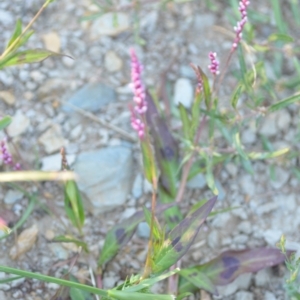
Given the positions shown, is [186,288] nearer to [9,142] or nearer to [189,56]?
[9,142]

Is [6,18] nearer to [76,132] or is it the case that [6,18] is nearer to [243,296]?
[76,132]

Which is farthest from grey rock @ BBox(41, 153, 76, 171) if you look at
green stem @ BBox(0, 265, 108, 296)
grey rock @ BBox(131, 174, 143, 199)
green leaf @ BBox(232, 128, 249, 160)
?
green stem @ BBox(0, 265, 108, 296)

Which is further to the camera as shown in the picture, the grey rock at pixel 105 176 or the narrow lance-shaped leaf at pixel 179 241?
the grey rock at pixel 105 176

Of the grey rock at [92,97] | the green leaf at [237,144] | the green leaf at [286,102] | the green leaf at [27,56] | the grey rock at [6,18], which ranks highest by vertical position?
the green leaf at [27,56]

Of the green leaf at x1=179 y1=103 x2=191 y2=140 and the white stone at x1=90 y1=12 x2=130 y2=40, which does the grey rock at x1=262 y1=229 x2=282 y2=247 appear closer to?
the green leaf at x1=179 y1=103 x2=191 y2=140

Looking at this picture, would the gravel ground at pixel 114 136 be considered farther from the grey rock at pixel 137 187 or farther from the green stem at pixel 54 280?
the green stem at pixel 54 280

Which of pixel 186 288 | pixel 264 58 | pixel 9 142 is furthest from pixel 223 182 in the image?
pixel 9 142

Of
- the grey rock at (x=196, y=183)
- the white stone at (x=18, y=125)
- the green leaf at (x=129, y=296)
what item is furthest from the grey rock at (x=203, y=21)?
the green leaf at (x=129, y=296)

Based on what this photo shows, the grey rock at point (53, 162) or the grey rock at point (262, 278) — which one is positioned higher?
the grey rock at point (53, 162)
